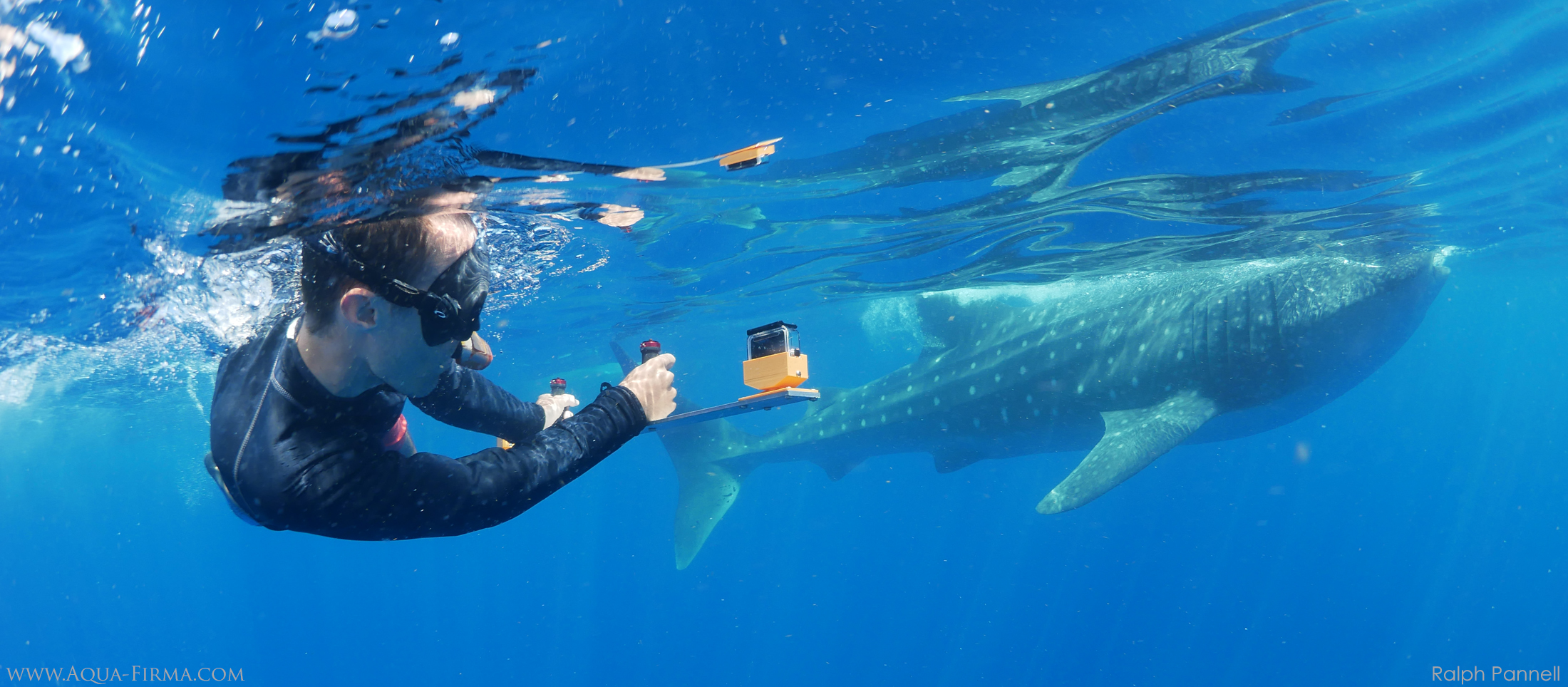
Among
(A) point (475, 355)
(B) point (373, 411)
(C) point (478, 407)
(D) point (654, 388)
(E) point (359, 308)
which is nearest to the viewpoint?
(E) point (359, 308)

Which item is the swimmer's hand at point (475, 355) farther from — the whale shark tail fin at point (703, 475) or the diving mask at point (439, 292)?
the whale shark tail fin at point (703, 475)

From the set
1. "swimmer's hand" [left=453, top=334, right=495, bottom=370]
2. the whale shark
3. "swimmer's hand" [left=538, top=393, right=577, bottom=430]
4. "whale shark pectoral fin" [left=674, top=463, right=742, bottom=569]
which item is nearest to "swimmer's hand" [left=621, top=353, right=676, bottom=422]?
"swimmer's hand" [left=453, top=334, right=495, bottom=370]

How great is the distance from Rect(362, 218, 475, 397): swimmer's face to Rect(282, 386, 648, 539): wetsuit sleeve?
1.21ft

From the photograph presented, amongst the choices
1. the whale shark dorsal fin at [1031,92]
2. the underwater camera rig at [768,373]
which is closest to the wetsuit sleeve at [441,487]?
the underwater camera rig at [768,373]

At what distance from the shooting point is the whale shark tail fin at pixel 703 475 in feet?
42.9

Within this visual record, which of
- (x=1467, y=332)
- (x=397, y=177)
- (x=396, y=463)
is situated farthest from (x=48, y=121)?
(x=1467, y=332)

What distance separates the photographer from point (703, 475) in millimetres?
13648

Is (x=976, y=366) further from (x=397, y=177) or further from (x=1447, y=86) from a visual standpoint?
(x=397, y=177)

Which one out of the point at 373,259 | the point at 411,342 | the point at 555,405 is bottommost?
the point at 555,405

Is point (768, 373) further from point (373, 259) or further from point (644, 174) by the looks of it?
point (644, 174)

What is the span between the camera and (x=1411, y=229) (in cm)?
1369

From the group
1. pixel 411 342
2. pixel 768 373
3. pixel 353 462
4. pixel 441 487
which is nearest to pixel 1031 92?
pixel 768 373

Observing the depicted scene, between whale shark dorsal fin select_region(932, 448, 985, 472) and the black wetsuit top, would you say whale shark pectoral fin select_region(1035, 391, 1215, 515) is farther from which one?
the black wetsuit top

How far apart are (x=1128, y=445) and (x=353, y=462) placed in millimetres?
8987
